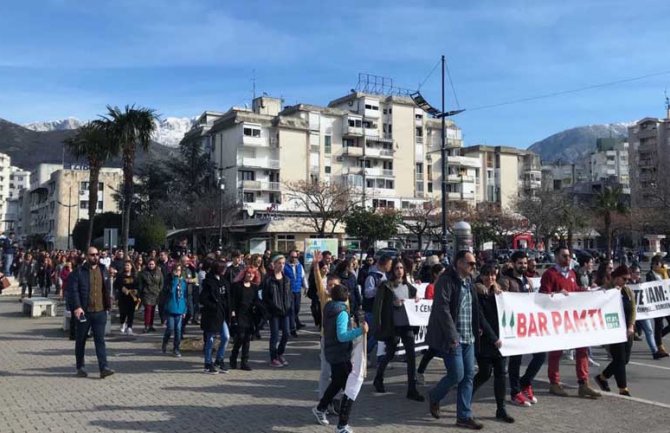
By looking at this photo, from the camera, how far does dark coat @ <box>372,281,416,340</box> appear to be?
8.25m

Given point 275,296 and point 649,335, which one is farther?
point 649,335

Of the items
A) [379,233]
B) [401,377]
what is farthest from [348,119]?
[401,377]

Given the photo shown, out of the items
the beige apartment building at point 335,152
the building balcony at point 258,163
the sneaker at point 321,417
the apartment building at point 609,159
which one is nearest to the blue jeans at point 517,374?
the sneaker at point 321,417

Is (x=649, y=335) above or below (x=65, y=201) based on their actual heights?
below

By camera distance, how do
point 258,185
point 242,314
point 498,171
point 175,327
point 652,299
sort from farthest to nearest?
point 498,171 → point 258,185 → point 175,327 → point 652,299 → point 242,314

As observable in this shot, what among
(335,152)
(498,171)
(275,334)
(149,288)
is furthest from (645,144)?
(275,334)

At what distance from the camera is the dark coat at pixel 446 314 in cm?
650

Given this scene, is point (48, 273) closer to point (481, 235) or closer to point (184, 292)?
point (184, 292)

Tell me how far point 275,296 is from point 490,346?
416 cm

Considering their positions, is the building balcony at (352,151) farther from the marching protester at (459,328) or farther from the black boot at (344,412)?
the black boot at (344,412)

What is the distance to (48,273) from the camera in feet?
82.5

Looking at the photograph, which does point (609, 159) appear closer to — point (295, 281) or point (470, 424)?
point (295, 281)

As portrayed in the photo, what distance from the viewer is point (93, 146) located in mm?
31391

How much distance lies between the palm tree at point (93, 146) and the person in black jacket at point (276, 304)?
21079mm
